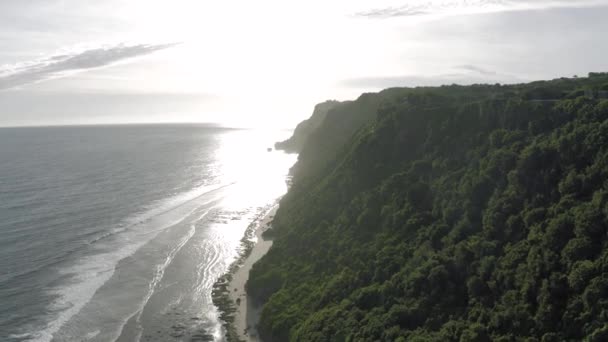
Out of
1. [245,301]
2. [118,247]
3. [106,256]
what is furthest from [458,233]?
[118,247]

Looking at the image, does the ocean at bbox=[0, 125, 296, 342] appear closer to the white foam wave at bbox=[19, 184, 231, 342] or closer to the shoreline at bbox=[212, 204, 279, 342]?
the white foam wave at bbox=[19, 184, 231, 342]

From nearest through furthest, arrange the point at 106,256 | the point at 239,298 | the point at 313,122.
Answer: the point at 239,298, the point at 106,256, the point at 313,122

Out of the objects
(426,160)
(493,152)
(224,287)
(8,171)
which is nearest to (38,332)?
(224,287)

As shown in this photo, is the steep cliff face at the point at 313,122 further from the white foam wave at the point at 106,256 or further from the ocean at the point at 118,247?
the white foam wave at the point at 106,256

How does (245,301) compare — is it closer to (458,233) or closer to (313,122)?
(458,233)

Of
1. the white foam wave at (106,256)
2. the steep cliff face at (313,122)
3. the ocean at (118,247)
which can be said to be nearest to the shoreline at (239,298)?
the ocean at (118,247)

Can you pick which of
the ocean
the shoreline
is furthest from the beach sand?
the ocean

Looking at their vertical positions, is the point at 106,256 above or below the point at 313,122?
below
